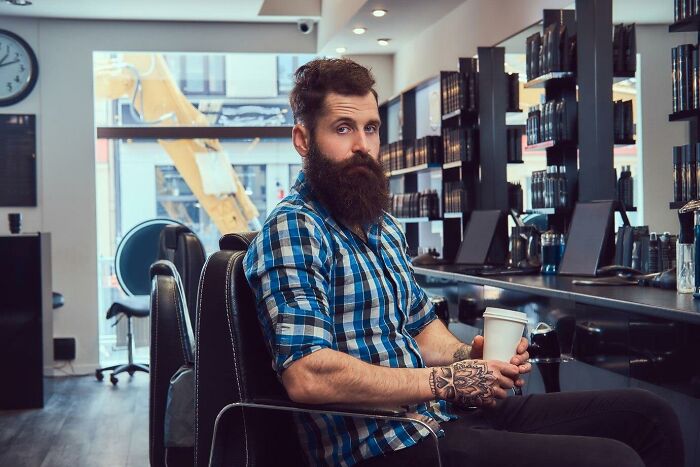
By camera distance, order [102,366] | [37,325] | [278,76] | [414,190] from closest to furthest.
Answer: [37,325]
[414,190]
[102,366]
[278,76]

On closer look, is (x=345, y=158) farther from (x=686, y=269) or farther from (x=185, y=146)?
(x=185, y=146)

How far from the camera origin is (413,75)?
7.70 metres

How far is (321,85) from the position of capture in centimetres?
196

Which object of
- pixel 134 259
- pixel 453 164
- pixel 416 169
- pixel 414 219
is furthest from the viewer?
pixel 134 259

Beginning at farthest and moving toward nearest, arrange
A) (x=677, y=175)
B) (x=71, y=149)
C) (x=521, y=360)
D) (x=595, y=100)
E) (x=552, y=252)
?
(x=71, y=149) → (x=595, y=100) → (x=552, y=252) → (x=677, y=175) → (x=521, y=360)

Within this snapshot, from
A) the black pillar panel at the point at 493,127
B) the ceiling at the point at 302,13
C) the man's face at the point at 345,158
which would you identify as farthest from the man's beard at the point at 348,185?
the ceiling at the point at 302,13

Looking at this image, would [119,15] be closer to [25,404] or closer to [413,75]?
[413,75]

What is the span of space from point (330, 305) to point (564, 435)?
20.0 inches

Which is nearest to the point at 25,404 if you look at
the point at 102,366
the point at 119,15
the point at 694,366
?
the point at 102,366

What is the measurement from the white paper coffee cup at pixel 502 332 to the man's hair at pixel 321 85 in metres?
0.56

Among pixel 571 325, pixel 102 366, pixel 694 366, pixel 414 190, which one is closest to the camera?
pixel 694 366

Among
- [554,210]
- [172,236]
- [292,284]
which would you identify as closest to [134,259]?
[172,236]

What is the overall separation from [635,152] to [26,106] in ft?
18.0

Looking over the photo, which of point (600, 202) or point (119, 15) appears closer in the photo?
point (600, 202)
